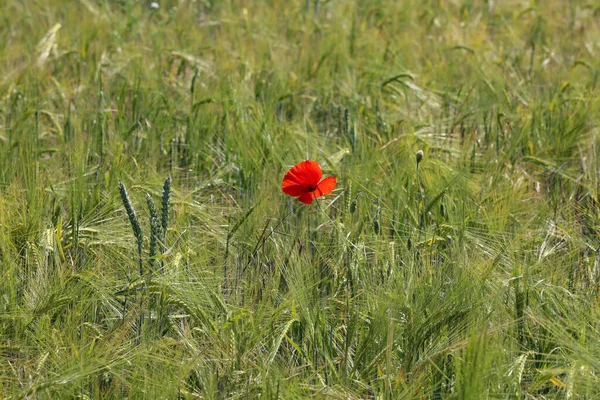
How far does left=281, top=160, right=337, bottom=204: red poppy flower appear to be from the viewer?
197cm

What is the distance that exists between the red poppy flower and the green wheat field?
10cm

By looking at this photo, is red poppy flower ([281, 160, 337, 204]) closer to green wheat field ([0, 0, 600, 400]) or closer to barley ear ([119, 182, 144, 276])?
green wheat field ([0, 0, 600, 400])

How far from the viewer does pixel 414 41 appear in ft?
12.1

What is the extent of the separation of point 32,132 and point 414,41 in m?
1.72

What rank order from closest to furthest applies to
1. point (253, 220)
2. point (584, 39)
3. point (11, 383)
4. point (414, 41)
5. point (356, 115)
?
point (11, 383)
point (253, 220)
point (356, 115)
point (414, 41)
point (584, 39)

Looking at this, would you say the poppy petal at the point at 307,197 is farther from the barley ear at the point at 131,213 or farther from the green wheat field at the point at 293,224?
the barley ear at the point at 131,213

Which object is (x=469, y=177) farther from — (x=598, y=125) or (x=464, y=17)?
(x=464, y=17)

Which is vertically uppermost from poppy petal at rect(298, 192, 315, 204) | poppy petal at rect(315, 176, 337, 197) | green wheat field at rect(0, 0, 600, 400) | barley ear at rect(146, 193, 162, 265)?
barley ear at rect(146, 193, 162, 265)

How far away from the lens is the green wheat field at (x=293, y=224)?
1644 millimetres

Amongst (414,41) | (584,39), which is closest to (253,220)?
(414,41)

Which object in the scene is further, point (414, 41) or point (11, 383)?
point (414, 41)

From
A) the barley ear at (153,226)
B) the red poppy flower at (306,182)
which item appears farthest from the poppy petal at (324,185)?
the barley ear at (153,226)

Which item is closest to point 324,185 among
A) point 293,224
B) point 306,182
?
point 306,182

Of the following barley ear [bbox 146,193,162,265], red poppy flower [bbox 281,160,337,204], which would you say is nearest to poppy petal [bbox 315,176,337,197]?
red poppy flower [bbox 281,160,337,204]
